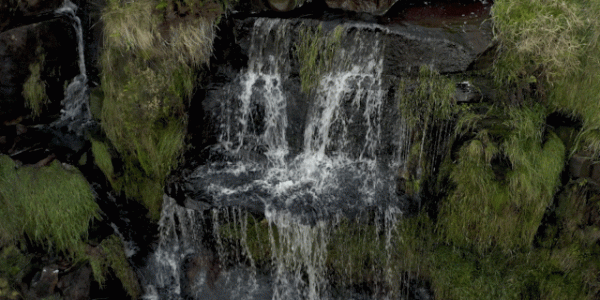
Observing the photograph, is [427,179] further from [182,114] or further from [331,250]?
[182,114]

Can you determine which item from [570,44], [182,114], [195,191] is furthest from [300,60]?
[570,44]

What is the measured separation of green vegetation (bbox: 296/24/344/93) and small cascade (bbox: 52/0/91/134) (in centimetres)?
359

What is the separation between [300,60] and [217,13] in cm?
141

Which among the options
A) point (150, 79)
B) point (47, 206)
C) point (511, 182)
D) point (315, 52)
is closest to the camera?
point (511, 182)

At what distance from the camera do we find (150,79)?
6008 millimetres

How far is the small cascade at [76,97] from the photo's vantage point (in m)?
6.67

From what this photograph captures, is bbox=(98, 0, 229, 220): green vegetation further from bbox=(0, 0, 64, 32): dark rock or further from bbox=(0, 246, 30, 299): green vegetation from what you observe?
bbox=(0, 246, 30, 299): green vegetation

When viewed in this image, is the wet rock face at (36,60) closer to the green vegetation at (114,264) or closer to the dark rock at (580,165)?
the green vegetation at (114,264)

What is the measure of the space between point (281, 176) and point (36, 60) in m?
4.14

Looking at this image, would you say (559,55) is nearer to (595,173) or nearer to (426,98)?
(595,173)

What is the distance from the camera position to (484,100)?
536 centimetres

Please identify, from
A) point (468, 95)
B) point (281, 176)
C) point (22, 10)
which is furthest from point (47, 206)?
point (468, 95)

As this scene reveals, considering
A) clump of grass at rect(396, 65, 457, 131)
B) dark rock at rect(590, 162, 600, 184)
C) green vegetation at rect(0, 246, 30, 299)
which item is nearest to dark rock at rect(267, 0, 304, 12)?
clump of grass at rect(396, 65, 457, 131)

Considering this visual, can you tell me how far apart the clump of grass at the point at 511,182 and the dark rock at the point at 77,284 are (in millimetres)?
5369
